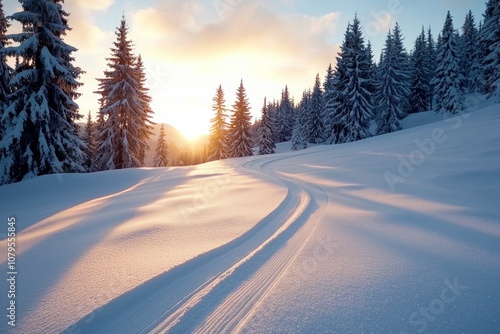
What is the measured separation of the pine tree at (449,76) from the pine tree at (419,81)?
28.7 feet

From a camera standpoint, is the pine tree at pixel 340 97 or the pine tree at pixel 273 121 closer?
the pine tree at pixel 340 97

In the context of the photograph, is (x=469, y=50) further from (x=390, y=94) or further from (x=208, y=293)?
(x=208, y=293)

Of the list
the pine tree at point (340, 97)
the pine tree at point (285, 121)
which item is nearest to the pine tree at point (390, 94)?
the pine tree at point (340, 97)

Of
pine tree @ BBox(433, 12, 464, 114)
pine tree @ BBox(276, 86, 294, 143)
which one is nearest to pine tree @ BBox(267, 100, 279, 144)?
pine tree @ BBox(276, 86, 294, 143)

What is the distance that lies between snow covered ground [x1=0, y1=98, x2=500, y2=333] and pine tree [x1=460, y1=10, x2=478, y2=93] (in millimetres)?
50142

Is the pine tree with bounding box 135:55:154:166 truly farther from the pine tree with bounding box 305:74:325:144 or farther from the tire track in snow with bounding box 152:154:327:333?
the pine tree with bounding box 305:74:325:144

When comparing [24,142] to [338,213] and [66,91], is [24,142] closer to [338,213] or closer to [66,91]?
[66,91]

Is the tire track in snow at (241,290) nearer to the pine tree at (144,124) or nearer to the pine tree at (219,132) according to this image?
the pine tree at (144,124)

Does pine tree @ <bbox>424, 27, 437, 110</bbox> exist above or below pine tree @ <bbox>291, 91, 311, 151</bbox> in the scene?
above

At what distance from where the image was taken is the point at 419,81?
45094 millimetres

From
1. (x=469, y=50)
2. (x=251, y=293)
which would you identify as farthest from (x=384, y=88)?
(x=251, y=293)

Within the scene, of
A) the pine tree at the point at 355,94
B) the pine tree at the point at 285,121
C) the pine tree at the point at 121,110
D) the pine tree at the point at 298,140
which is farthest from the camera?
the pine tree at the point at 285,121

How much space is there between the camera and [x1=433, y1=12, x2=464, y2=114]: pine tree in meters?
33.6

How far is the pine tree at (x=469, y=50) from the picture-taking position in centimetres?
4194
